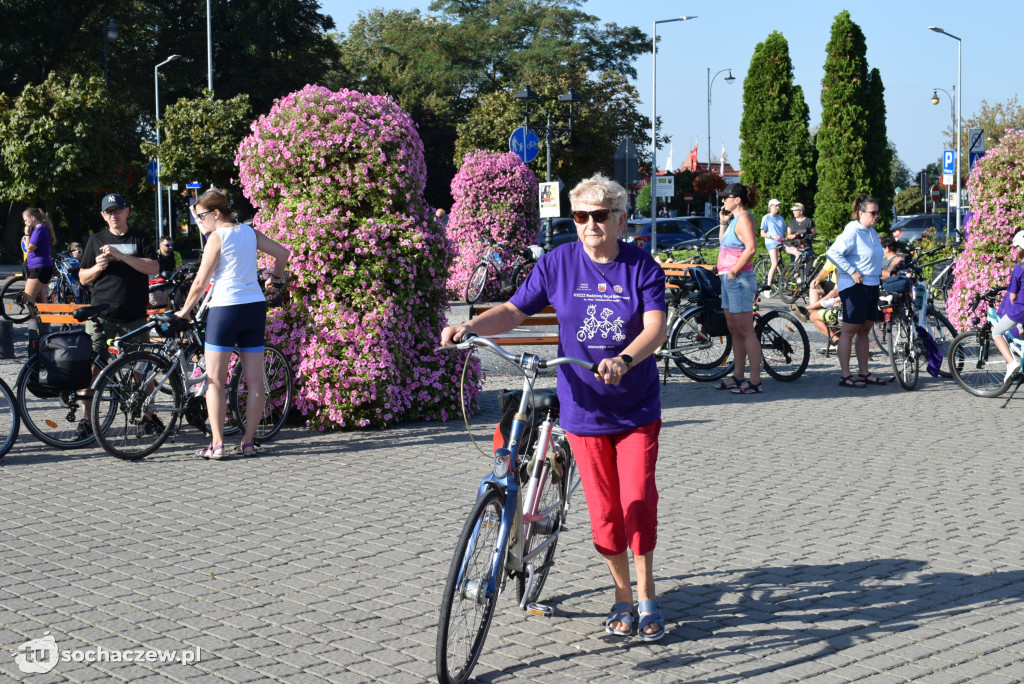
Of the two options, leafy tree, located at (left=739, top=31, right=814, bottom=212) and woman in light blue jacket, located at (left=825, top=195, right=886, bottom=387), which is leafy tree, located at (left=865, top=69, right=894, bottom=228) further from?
woman in light blue jacket, located at (left=825, top=195, right=886, bottom=387)

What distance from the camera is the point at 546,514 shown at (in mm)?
4625

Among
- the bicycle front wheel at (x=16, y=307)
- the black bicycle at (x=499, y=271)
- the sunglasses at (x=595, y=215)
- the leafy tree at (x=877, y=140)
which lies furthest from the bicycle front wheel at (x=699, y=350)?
the leafy tree at (x=877, y=140)

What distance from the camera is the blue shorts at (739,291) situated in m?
10.6

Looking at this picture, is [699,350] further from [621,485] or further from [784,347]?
[621,485]

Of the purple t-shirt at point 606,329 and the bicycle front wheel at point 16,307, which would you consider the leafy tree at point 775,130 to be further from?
the purple t-shirt at point 606,329

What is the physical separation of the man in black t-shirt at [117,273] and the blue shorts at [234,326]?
3.15ft

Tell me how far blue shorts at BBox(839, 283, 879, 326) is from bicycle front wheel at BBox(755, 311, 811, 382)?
2.64 feet

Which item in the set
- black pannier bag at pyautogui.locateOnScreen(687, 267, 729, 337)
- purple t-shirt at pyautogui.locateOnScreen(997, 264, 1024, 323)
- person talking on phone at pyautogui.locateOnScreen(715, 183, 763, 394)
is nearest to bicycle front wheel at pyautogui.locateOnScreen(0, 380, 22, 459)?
person talking on phone at pyautogui.locateOnScreen(715, 183, 763, 394)

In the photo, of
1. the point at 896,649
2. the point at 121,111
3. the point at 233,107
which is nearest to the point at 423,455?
the point at 896,649

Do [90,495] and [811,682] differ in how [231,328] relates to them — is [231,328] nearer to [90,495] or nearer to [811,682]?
[90,495]

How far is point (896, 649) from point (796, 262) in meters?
18.1

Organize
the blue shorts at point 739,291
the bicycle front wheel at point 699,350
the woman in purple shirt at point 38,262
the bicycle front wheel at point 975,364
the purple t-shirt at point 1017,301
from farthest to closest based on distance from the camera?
the woman in purple shirt at point 38,262 → the bicycle front wheel at point 699,350 → the bicycle front wheel at point 975,364 → the blue shorts at point 739,291 → the purple t-shirt at point 1017,301

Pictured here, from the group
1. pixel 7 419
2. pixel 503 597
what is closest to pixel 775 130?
pixel 7 419

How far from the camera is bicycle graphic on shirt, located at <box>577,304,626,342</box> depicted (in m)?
4.35
